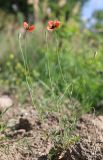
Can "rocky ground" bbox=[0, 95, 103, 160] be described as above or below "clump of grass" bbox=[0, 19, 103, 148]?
above

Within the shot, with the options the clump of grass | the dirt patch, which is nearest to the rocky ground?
the dirt patch

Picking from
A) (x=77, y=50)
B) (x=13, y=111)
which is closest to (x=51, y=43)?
(x=77, y=50)

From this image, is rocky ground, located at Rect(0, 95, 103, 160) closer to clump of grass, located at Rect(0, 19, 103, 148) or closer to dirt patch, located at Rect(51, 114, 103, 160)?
dirt patch, located at Rect(51, 114, 103, 160)

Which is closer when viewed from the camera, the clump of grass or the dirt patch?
the dirt patch

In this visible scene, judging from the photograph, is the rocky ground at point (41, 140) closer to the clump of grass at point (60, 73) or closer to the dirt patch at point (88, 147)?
the dirt patch at point (88, 147)

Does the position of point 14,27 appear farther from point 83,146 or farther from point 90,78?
point 83,146

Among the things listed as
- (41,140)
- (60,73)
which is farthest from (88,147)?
(60,73)

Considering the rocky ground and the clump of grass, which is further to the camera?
the clump of grass

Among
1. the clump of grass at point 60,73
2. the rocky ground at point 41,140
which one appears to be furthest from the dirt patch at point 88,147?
the clump of grass at point 60,73

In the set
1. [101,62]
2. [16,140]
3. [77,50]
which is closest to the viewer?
[16,140]
